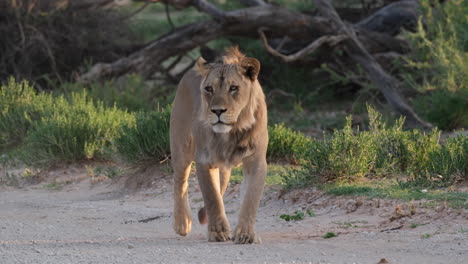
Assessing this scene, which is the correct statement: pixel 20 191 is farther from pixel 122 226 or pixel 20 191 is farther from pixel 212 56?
pixel 212 56

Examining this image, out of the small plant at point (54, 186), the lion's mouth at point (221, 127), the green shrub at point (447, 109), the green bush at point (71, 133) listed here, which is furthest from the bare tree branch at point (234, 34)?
the lion's mouth at point (221, 127)

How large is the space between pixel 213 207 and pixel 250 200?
309 mm

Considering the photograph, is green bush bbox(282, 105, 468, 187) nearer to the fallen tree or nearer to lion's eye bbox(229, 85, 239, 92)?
lion's eye bbox(229, 85, 239, 92)

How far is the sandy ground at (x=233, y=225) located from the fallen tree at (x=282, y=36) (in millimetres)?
5115

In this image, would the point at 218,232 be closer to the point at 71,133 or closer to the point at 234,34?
the point at 71,133

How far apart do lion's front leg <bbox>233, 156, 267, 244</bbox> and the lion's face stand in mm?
308

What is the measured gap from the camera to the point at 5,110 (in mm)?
13070

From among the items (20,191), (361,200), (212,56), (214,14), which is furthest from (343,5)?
(361,200)

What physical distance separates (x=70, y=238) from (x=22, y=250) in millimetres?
1022

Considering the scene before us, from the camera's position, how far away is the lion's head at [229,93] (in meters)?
6.21

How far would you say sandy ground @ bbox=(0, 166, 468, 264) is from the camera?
5.83m

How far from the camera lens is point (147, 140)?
10281 millimetres

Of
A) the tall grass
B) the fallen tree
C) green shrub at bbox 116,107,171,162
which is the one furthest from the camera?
the fallen tree

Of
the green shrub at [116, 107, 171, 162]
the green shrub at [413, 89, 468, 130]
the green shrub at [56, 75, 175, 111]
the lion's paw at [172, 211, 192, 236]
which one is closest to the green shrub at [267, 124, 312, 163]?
the green shrub at [116, 107, 171, 162]
